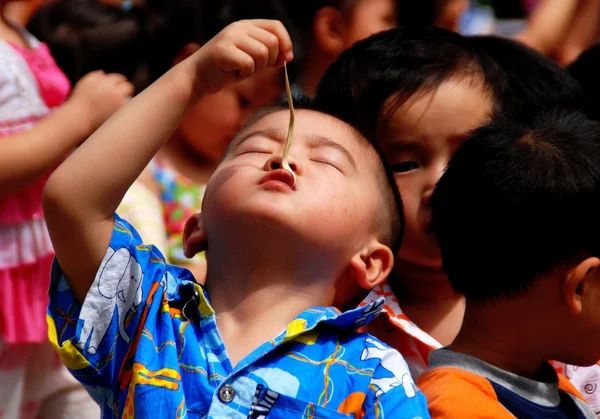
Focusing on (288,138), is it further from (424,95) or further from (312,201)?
(424,95)

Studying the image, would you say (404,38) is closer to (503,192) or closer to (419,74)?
(419,74)

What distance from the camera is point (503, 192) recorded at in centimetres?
162

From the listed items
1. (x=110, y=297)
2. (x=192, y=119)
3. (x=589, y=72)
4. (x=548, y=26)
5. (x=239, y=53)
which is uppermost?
(x=239, y=53)

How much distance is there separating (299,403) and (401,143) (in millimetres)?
646

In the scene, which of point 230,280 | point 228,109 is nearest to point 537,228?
point 230,280

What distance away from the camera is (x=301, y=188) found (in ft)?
5.29

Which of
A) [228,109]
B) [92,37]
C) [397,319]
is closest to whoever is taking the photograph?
[397,319]

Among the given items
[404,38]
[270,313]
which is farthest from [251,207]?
[404,38]

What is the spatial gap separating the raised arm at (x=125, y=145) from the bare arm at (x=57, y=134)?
2.67ft

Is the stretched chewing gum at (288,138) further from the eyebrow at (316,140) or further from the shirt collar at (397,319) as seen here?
the shirt collar at (397,319)

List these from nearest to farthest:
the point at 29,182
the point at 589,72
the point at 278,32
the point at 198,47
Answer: the point at 278,32 → the point at 29,182 → the point at 589,72 → the point at 198,47

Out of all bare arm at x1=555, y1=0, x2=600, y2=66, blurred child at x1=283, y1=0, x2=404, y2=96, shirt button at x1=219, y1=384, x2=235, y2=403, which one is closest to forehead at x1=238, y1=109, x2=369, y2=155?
shirt button at x1=219, y1=384, x2=235, y2=403

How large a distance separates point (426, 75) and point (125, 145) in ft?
2.40

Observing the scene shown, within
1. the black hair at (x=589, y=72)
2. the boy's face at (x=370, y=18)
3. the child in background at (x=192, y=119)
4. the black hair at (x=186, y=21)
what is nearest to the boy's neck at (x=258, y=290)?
the black hair at (x=589, y=72)
